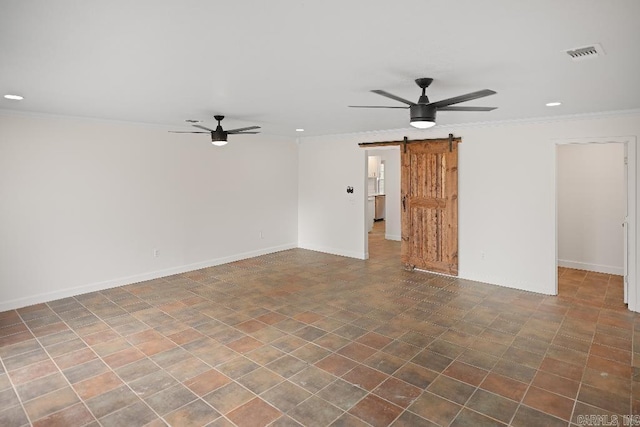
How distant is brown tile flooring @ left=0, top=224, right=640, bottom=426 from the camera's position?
2734 millimetres

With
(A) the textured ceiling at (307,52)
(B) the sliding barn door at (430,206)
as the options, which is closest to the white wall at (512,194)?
(B) the sliding barn door at (430,206)

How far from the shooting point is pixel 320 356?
3555mm

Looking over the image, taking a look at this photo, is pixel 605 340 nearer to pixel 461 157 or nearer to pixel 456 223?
pixel 456 223

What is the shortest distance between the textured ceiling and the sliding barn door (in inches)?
69.4

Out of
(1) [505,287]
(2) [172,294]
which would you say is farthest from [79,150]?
(1) [505,287]

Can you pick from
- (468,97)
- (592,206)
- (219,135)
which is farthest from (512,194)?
(219,135)

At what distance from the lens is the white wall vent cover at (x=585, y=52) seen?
2.56 metres

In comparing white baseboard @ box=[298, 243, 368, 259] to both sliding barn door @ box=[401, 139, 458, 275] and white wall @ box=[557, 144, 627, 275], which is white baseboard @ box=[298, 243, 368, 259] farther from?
white wall @ box=[557, 144, 627, 275]

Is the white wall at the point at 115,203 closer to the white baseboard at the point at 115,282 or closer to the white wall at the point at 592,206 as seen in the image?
the white baseboard at the point at 115,282

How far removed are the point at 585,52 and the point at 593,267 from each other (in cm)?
517

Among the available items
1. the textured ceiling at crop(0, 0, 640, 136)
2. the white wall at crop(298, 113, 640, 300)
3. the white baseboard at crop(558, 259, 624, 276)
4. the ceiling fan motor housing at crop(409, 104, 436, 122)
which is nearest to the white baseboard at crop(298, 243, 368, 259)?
the white wall at crop(298, 113, 640, 300)

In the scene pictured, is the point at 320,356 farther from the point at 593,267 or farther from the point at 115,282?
the point at 593,267

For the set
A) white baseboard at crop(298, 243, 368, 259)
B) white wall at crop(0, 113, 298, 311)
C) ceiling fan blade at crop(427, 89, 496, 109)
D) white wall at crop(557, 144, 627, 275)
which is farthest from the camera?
white baseboard at crop(298, 243, 368, 259)

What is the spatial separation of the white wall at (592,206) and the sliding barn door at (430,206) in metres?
2.17
